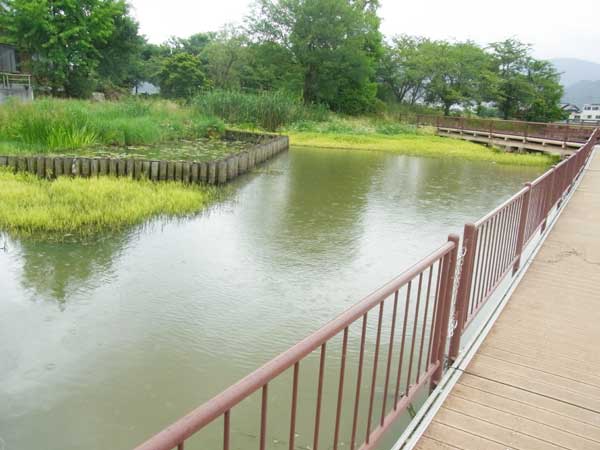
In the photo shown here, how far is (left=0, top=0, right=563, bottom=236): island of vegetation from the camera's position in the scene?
29.3 feet

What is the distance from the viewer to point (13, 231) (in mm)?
6750

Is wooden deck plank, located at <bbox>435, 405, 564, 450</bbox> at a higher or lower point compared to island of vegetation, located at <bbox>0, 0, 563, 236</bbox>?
lower

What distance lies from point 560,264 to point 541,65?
4391 centimetres

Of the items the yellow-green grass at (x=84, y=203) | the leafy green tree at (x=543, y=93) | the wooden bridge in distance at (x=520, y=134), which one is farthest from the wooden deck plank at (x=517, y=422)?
the leafy green tree at (x=543, y=93)

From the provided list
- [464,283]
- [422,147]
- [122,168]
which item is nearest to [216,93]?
[422,147]

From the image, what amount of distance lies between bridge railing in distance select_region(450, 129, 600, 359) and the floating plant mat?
908 cm

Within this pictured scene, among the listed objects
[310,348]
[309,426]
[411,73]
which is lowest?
[309,426]

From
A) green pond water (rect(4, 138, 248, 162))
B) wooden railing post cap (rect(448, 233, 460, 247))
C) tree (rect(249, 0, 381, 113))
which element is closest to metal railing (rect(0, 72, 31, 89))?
green pond water (rect(4, 138, 248, 162))

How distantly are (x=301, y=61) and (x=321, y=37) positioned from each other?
2.16 meters

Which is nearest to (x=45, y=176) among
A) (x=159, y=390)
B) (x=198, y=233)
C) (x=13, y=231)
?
(x=13, y=231)

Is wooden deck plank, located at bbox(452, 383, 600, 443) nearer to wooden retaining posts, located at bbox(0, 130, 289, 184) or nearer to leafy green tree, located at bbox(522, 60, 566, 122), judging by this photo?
wooden retaining posts, located at bbox(0, 130, 289, 184)

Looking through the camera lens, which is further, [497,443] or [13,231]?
[13,231]

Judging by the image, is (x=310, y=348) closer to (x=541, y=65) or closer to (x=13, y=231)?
(x=13, y=231)

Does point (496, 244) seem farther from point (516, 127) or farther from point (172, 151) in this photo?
point (516, 127)
